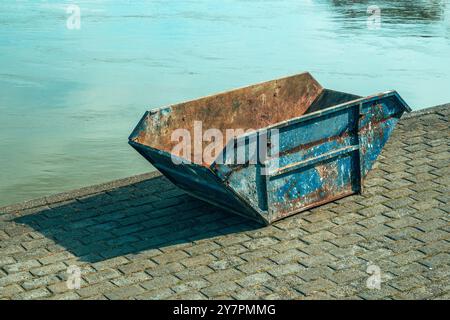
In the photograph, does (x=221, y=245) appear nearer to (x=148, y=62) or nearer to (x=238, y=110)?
(x=238, y=110)

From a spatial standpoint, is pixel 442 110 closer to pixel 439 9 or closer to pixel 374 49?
pixel 374 49

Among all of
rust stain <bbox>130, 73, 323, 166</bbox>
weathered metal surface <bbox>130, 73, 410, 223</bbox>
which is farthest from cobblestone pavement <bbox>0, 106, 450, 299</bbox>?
rust stain <bbox>130, 73, 323, 166</bbox>

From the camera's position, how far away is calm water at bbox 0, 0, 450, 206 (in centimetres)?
1232

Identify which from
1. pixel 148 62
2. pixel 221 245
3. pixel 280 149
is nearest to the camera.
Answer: pixel 221 245

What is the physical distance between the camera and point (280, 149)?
27.0 ft

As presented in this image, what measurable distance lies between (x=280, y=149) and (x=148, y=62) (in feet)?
32.2

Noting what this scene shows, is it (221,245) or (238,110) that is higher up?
(238,110)

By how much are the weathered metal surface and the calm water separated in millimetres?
2665

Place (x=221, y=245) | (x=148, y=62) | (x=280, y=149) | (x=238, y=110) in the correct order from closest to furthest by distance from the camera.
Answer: (x=221, y=245) < (x=280, y=149) < (x=238, y=110) < (x=148, y=62)

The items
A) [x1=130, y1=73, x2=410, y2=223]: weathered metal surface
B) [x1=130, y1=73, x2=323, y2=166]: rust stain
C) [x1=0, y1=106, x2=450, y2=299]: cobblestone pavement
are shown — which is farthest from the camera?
[x1=130, y1=73, x2=323, y2=166]: rust stain

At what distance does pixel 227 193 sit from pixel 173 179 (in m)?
0.99

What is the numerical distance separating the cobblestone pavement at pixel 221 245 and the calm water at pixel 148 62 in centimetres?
227

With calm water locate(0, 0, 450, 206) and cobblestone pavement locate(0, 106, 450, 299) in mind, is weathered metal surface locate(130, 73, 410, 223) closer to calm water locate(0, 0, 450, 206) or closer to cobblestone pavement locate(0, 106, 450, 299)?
cobblestone pavement locate(0, 106, 450, 299)

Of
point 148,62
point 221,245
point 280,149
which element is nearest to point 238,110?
point 280,149
